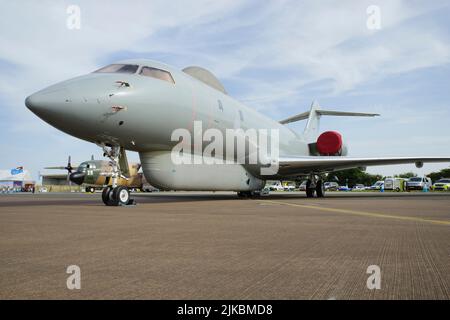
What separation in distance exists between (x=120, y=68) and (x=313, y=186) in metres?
11.0

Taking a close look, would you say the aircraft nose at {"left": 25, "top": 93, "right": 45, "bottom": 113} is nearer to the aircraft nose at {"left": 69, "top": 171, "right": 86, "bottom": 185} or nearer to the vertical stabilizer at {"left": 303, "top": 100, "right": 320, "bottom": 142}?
the vertical stabilizer at {"left": 303, "top": 100, "right": 320, "bottom": 142}

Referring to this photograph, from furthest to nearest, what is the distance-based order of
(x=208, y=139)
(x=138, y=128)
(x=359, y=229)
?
(x=208, y=139), (x=138, y=128), (x=359, y=229)

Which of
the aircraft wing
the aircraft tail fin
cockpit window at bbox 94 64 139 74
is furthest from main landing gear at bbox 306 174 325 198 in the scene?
cockpit window at bbox 94 64 139 74

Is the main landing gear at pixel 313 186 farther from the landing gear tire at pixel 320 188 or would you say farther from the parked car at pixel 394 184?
the parked car at pixel 394 184

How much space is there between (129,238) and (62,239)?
0.65 m

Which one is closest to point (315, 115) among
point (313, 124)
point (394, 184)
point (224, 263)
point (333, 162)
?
point (313, 124)

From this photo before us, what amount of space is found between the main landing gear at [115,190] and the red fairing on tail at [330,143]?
12333mm

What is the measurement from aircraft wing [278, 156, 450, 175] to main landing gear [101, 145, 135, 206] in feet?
24.9

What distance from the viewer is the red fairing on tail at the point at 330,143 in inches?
774

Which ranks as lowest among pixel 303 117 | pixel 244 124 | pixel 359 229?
pixel 359 229

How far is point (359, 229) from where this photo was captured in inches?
193

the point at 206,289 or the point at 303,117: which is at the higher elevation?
the point at 303,117
